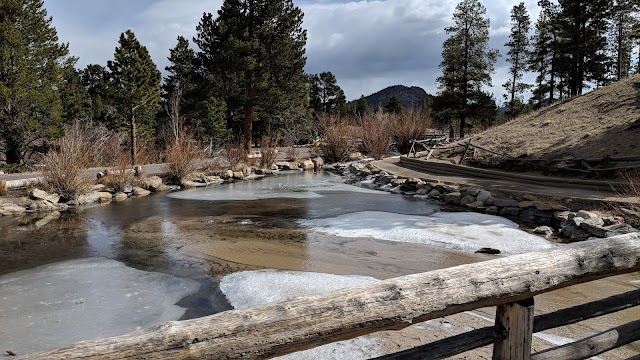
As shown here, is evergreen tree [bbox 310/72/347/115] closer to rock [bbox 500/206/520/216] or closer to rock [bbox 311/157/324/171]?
rock [bbox 311/157/324/171]

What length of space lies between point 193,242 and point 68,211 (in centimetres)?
579

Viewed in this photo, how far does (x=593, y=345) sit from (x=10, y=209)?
1352cm

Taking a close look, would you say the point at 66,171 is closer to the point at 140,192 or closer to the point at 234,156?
the point at 140,192

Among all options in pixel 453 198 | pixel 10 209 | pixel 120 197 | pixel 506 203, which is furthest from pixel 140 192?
pixel 506 203

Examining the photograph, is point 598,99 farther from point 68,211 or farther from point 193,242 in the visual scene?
point 68,211

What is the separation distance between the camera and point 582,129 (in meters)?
16.6

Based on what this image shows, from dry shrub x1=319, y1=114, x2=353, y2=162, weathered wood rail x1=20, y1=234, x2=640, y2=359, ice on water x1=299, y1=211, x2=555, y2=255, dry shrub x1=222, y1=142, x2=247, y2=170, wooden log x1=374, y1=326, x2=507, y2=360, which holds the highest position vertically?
dry shrub x1=319, y1=114, x2=353, y2=162

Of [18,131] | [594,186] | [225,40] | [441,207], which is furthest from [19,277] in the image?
[225,40]

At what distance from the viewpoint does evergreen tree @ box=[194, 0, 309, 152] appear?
993 inches

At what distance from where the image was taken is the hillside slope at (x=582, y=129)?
564 inches

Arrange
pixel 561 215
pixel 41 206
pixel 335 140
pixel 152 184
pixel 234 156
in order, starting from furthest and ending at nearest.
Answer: pixel 335 140
pixel 234 156
pixel 152 184
pixel 41 206
pixel 561 215

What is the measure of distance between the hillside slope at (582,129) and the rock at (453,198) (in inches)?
184

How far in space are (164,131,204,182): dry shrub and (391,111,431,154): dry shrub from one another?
13681mm

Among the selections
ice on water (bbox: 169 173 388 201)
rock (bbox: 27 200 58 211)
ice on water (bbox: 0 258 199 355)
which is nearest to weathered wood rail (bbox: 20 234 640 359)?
ice on water (bbox: 0 258 199 355)
